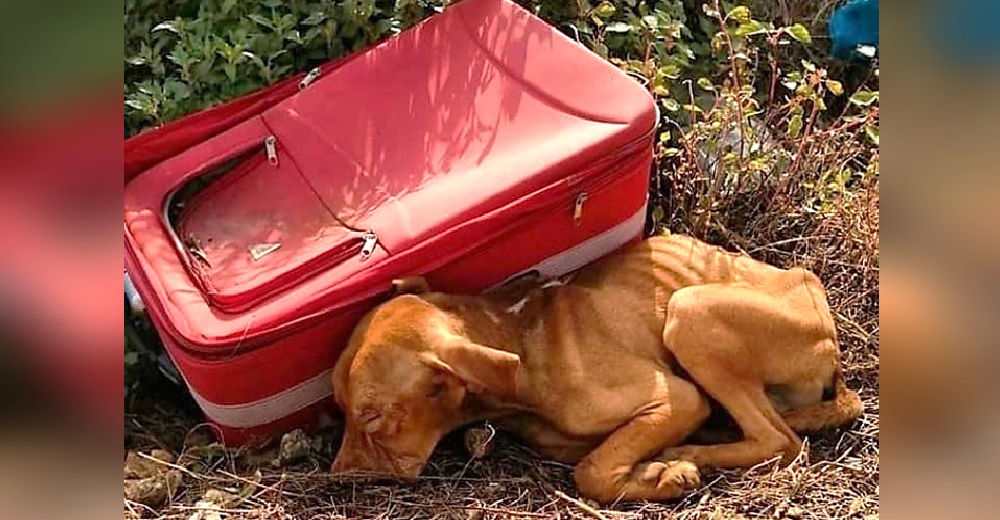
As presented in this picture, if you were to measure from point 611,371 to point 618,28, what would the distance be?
1569 mm

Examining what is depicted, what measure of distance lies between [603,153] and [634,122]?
127mm

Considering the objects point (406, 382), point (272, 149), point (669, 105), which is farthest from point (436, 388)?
point (669, 105)

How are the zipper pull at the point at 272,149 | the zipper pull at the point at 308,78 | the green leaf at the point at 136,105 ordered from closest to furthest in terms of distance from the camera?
the zipper pull at the point at 272,149
the zipper pull at the point at 308,78
the green leaf at the point at 136,105

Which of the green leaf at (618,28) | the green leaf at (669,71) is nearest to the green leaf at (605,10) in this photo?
the green leaf at (618,28)

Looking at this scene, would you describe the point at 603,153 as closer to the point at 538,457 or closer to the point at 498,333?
the point at 498,333

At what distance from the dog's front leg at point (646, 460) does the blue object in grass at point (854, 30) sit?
2031 mm

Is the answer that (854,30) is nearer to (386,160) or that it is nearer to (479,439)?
(386,160)

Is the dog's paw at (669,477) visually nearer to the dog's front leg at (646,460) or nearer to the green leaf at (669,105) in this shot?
the dog's front leg at (646,460)

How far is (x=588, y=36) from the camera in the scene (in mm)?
4469

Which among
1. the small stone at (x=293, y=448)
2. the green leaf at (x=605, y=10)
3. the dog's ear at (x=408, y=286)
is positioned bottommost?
the small stone at (x=293, y=448)

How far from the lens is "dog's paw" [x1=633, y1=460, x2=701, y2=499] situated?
319cm

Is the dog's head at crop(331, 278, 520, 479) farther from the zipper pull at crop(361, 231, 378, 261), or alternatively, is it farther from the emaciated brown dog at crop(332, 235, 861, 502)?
the zipper pull at crop(361, 231, 378, 261)

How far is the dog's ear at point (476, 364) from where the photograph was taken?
10.1 ft
